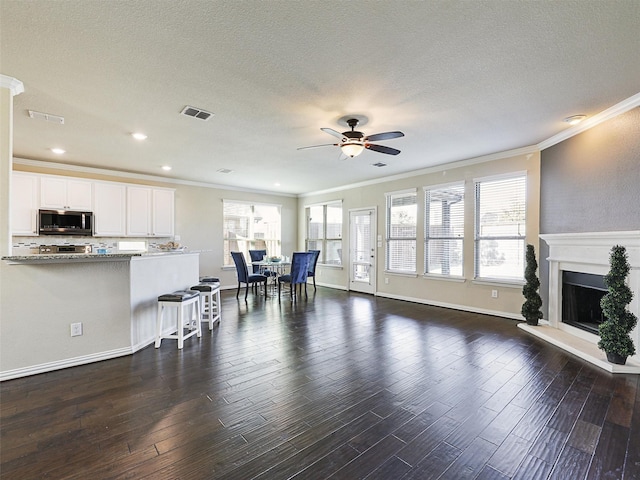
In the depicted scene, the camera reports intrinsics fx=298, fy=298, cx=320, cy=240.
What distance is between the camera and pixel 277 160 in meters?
5.32

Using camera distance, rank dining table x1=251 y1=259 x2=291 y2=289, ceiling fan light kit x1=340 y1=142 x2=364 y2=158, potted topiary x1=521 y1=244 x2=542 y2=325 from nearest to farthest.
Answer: ceiling fan light kit x1=340 y1=142 x2=364 y2=158
potted topiary x1=521 y1=244 x2=542 y2=325
dining table x1=251 y1=259 x2=291 y2=289

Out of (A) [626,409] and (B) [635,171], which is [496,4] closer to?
(B) [635,171]

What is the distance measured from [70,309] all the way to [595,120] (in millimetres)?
6165

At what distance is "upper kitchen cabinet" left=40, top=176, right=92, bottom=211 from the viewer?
5352 mm

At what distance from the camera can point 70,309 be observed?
3.02 metres

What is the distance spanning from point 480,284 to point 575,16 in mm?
4123

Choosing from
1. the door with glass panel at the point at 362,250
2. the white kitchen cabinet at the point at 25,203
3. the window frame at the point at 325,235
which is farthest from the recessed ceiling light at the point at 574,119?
the white kitchen cabinet at the point at 25,203

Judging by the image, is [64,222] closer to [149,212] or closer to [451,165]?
[149,212]

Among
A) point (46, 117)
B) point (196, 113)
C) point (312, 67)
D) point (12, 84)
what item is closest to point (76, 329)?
point (12, 84)

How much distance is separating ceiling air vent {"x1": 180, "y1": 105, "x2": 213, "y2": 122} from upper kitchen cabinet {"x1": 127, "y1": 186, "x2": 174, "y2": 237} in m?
3.72

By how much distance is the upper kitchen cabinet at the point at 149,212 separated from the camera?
6211 millimetres

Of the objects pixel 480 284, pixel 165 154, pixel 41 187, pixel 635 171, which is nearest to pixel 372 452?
pixel 635 171

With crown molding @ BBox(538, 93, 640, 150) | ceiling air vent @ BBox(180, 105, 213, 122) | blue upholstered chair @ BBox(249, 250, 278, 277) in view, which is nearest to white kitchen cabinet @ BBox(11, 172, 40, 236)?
ceiling air vent @ BBox(180, 105, 213, 122)

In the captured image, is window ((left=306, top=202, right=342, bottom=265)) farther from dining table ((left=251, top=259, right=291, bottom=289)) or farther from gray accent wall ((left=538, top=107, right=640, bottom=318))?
gray accent wall ((left=538, top=107, right=640, bottom=318))
